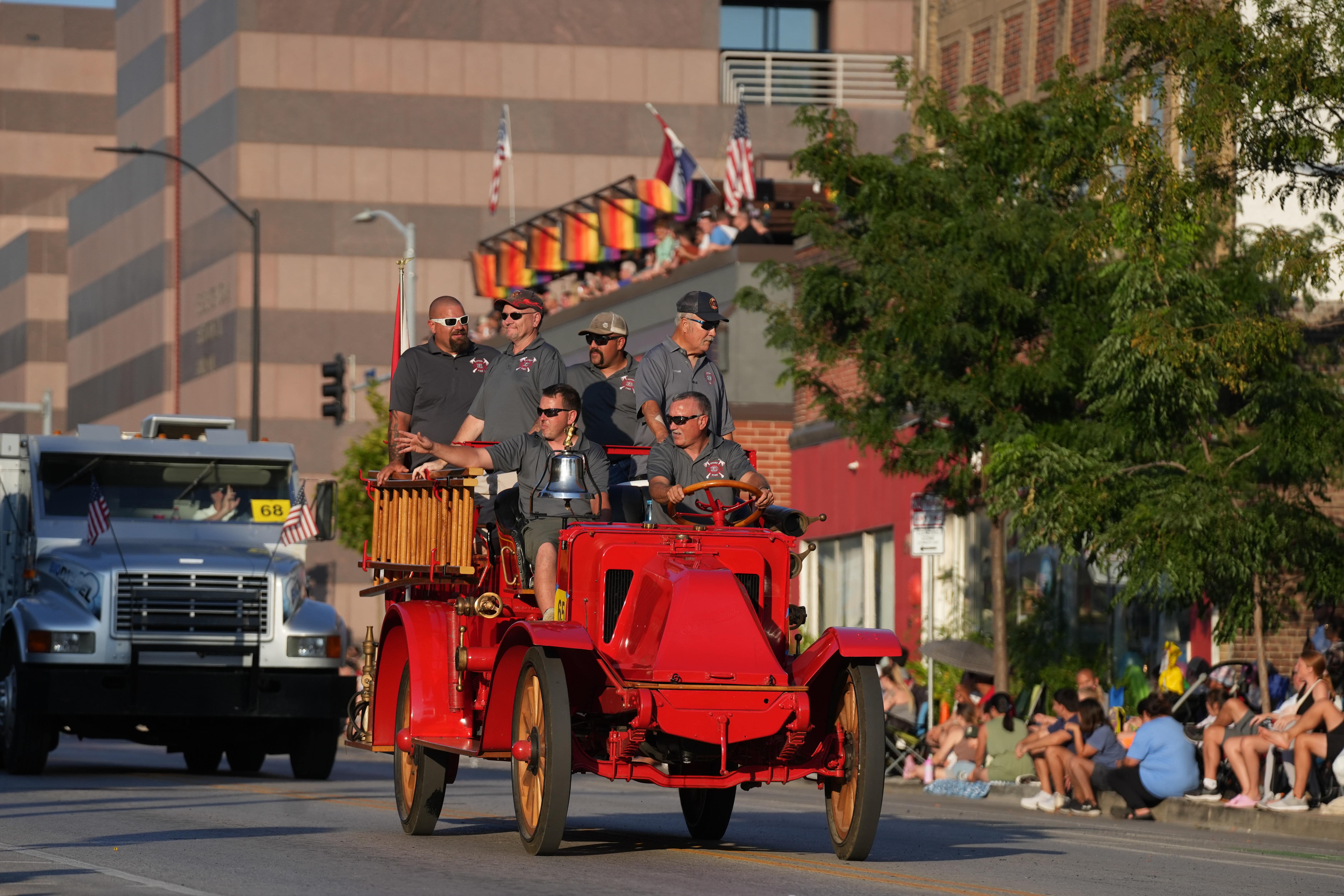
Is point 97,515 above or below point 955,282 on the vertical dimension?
below

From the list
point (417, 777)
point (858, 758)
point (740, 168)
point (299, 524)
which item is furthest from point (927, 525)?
point (740, 168)

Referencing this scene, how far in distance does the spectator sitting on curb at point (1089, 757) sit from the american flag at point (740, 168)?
66.3 feet

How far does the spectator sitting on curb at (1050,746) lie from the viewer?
68.0ft

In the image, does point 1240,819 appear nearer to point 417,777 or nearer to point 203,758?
point 417,777

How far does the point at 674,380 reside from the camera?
13.4m

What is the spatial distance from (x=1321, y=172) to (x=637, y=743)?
9685mm

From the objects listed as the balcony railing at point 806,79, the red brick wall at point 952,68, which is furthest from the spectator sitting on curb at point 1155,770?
the balcony railing at point 806,79

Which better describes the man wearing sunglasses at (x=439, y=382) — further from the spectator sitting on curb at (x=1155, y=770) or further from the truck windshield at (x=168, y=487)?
the spectator sitting on curb at (x=1155, y=770)

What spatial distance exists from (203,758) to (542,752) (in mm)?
11786

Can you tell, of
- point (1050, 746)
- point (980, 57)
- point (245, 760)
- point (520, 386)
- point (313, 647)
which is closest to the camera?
point (520, 386)

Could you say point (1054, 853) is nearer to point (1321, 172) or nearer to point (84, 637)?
point (1321, 172)

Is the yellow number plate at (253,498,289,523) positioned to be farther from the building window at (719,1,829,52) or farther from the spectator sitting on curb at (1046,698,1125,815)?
the building window at (719,1,829,52)

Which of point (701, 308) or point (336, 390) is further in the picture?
point (336, 390)

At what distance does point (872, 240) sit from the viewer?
76.9ft
